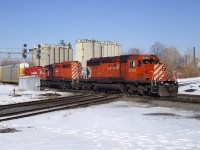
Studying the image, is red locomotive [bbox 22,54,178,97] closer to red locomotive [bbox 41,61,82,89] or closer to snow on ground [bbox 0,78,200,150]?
red locomotive [bbox 41,61,82,89]

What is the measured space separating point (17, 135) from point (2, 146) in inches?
57.5

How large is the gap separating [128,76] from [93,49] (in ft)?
266

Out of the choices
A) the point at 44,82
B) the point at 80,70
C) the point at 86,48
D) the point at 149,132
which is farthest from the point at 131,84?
the point at 86,48

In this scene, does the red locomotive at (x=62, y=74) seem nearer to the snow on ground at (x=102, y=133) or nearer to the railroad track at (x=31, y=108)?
the railroad track at (x=31, y=108)

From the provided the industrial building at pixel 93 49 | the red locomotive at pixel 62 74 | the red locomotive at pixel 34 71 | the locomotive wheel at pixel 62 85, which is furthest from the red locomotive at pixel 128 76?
the industrial building at pixel 93 49

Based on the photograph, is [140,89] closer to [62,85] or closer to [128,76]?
[128,76]

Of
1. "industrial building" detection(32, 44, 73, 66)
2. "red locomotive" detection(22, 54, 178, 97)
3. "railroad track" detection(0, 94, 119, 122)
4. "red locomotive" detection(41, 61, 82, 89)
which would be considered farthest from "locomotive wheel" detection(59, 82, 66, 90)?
"industrial building" detection(32, 44, 73, 66)

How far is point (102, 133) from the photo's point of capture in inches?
361

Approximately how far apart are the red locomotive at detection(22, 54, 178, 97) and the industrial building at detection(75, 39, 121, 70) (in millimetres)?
62402

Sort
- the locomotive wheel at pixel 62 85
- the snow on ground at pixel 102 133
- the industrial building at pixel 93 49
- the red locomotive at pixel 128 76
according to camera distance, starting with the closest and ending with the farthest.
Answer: the snow on ground at pixel 102 133 → the red locomotive at pixel 128 76 → the locomotive wheel at pixel 62 85 → the industrial building at pixel 93 49

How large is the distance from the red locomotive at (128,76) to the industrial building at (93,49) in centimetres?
6240

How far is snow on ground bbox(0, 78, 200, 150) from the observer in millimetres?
7484

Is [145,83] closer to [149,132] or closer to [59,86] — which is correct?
[149,132]

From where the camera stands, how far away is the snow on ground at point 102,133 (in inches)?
295
